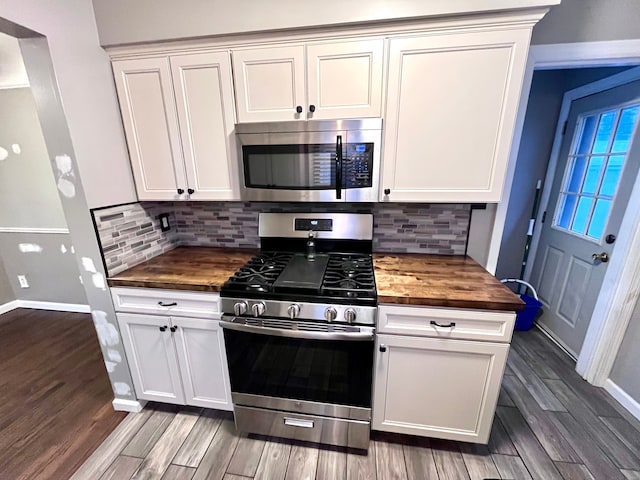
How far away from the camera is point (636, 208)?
1650 mm

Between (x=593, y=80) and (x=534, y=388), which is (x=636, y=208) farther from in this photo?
(x=534, y=388)

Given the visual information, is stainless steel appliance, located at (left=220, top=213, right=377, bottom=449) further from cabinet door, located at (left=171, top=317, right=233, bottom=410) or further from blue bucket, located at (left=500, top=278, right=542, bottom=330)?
blue bucket, located at (left=500, top=278, right=542, bottom=330)

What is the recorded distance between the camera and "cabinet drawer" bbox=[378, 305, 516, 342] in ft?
4.05

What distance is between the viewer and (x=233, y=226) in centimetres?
201

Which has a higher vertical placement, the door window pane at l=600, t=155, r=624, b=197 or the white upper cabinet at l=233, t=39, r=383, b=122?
the white upper cabinet at l=233, t=39, r=383, b=122

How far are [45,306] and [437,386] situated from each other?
160 inches

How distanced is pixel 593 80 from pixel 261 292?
3.00 metres

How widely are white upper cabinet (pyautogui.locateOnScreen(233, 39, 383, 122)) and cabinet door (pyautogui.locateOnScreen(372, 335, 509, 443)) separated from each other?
1.21m

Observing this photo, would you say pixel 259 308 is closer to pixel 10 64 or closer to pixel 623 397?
pixel 623 397

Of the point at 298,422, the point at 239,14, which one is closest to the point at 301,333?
the point at 298,422

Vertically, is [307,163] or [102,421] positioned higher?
[307,163]

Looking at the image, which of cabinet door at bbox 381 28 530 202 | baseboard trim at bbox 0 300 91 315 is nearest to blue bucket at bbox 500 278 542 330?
cabinet door at bbox 381 28 530 202

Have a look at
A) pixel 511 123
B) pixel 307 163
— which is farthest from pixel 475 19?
pixel 307 163

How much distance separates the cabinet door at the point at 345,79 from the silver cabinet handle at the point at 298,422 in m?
1.66
